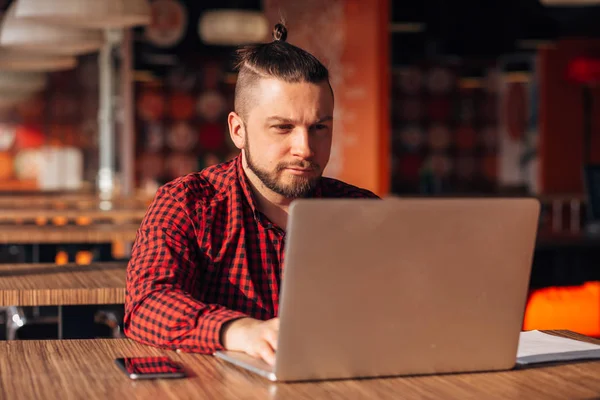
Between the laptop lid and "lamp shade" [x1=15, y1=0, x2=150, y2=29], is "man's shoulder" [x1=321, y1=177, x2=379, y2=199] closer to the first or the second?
the laptop lid

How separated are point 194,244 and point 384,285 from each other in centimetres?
72

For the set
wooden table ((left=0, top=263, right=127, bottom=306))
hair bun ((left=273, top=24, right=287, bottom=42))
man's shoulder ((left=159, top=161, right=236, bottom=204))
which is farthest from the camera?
wooden table ((left=0, top=263, right=127, bottom=306))

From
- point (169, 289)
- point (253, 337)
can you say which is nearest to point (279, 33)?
point (169, 289)

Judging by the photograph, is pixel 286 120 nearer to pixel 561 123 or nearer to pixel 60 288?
pixel 60 288

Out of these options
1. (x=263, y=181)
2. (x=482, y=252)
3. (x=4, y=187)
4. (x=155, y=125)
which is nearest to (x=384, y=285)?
(x=482, y=252)

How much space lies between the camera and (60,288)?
279 cm

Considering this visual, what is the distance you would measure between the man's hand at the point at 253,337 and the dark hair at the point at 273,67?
0.57m

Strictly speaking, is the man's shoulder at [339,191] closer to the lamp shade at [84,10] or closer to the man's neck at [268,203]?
the man's neck at [268,203]

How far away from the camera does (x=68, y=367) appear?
5.72 feet

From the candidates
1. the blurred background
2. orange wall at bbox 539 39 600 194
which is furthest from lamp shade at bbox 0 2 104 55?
orange wall at bbox 539 39 600 194

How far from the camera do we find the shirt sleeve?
1.87m

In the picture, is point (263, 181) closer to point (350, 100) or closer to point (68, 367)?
point (68, 367)

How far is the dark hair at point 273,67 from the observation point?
2109 mm

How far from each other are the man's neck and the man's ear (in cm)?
6
